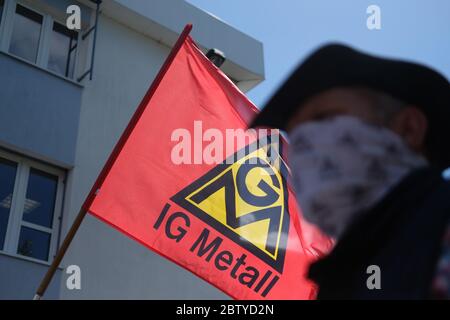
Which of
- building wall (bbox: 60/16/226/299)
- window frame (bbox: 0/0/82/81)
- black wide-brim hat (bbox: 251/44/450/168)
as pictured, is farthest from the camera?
window frame (bbox: 0/0/82/81)

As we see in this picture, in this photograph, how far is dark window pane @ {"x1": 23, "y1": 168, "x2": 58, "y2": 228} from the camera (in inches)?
311

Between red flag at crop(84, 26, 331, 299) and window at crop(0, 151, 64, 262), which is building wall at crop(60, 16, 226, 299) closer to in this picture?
window at crop(0, 151, 64, 262)

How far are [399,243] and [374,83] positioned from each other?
473mm

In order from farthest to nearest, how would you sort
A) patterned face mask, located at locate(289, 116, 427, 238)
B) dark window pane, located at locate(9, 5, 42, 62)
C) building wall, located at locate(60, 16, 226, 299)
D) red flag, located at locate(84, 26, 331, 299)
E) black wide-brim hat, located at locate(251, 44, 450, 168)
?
dark window pane, located at locate(9, 5, 42, 62) → building wall, located at locate(60, 16, 226, 299) → red flag, located at locate(84, 26, 331, 299) → black wide-brim hat, located at locate(251, 44, 450, 168) → patterned face mask, located at locate(289, 116, 427, 238)

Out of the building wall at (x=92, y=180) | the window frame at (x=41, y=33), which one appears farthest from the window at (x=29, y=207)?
the window frame at (x=41, y=33)

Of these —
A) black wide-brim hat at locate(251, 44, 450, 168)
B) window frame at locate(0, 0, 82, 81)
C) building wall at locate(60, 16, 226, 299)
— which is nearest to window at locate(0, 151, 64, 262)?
building wall at locate(60, 16, 226, 299)

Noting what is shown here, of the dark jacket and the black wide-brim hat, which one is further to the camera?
the black wide-brim hat

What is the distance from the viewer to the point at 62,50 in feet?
30.6

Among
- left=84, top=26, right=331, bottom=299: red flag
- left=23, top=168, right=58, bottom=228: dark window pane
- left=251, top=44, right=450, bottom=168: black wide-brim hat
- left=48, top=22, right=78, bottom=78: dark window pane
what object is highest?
left=48, top=22, right=78, bottom=78: dark window pane

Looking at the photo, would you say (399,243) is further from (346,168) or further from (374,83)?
(374,83)

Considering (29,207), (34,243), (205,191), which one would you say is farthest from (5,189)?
(205,191)

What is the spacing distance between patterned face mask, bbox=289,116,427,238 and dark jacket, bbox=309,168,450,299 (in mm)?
53

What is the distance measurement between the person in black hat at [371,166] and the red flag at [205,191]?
10.5 ft
